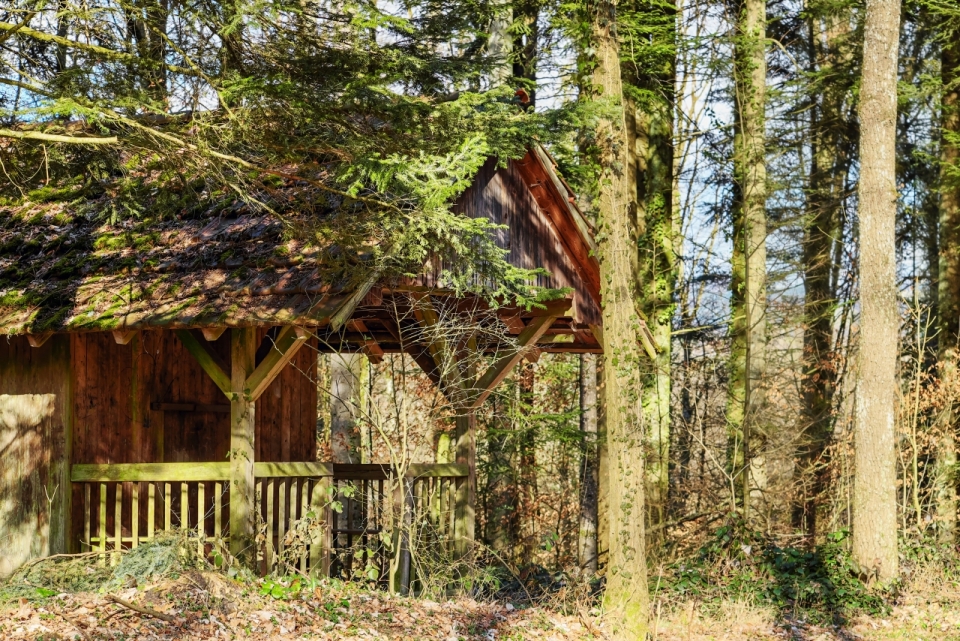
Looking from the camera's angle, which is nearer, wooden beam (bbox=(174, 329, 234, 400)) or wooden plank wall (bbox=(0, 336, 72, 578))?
wooden beam (bbox=(174, 329, 234, 400))

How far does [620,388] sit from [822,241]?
12428 millimetres

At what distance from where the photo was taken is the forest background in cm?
836

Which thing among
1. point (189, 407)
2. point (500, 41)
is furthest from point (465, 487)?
point (500, 41)

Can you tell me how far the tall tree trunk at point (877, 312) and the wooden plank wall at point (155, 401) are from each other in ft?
22.8

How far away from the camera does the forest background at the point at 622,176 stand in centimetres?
836

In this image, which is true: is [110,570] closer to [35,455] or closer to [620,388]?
[35,455]

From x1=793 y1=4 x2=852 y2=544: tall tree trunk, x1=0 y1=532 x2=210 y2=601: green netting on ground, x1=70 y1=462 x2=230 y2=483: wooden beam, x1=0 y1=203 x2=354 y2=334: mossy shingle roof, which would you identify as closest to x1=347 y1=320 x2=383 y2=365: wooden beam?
x1=0 y1=203 x2=354 y2=334: mossy shingle roof

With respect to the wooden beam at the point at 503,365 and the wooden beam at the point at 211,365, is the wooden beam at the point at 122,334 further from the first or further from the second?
the wooden beam at the point at 503,365

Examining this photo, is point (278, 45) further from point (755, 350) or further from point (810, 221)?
point (810, 221)

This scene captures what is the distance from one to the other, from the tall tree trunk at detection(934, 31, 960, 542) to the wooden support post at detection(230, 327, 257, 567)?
1095cm

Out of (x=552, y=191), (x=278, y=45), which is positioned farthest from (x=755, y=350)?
(x=278, y=45)

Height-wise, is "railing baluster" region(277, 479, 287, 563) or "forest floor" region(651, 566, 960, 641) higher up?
"railing baluster" region(277, 479, 287, 563)

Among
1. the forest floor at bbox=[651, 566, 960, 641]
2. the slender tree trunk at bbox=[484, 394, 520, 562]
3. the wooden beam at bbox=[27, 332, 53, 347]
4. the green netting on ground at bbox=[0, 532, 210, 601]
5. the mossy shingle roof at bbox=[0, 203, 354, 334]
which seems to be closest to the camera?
the green netting on ground at bbox=[0, 532, 210, 601]

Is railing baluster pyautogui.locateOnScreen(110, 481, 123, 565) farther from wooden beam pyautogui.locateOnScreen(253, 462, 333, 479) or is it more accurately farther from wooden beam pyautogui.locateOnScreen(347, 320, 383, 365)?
wooden beam pyautogui.locateOnScreen(347, 320, 383, 365)
